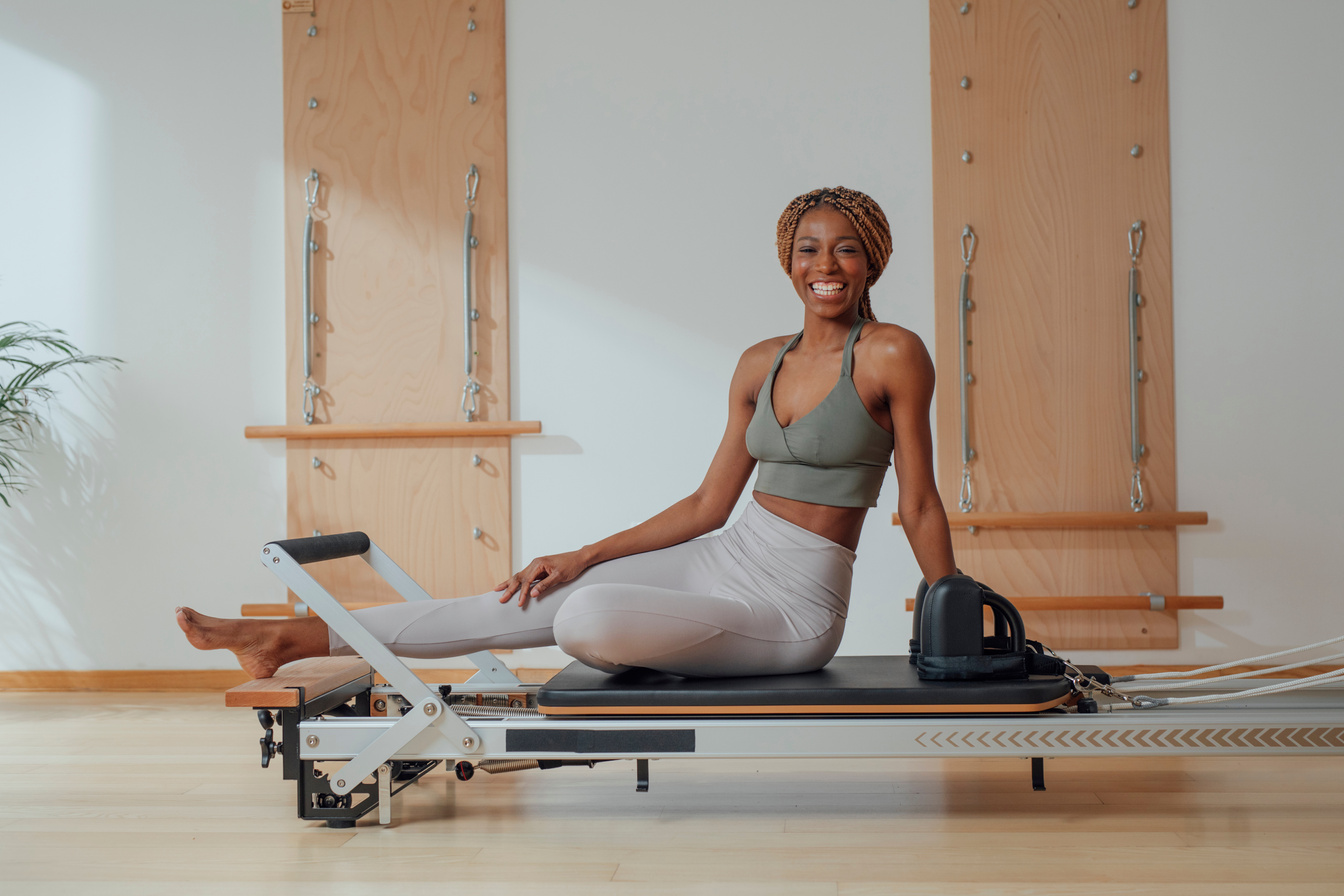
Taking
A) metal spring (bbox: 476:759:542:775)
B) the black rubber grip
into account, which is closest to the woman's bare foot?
the black rubber grip

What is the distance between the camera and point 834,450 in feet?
6.36

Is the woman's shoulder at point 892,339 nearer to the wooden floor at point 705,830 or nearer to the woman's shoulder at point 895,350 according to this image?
the woman's shoulder at point 895,350

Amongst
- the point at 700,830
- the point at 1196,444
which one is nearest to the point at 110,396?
the point at 700,830

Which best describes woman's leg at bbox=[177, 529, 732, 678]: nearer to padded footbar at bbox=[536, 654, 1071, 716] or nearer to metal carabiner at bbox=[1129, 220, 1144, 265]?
padded footbar at bbox=[536, 654, 1071, 716]

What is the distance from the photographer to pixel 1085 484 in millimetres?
3236

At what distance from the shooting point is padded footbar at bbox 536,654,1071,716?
1.77 metres

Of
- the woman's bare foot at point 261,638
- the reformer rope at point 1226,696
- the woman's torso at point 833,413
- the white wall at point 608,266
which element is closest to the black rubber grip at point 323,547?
the woman's bare foot at point 261,638

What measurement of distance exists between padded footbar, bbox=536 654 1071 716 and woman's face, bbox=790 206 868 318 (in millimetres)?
718

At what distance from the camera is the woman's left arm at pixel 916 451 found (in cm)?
192

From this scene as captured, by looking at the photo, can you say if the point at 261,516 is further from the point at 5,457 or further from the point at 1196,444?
the point at 1196,444

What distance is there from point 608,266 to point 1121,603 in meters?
1.91

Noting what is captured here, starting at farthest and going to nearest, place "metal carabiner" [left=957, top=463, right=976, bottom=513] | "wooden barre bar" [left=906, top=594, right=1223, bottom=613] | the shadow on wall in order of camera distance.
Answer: the shadow on wall, "metal carabiner" [left=957, top=463, right=976, bottom=513], "wooden barre bar" [left=906, top=594, right=1223, bottom=613]

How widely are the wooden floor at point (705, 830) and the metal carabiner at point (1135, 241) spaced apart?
1.57 m

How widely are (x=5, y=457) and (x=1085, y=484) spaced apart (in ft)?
11.4
